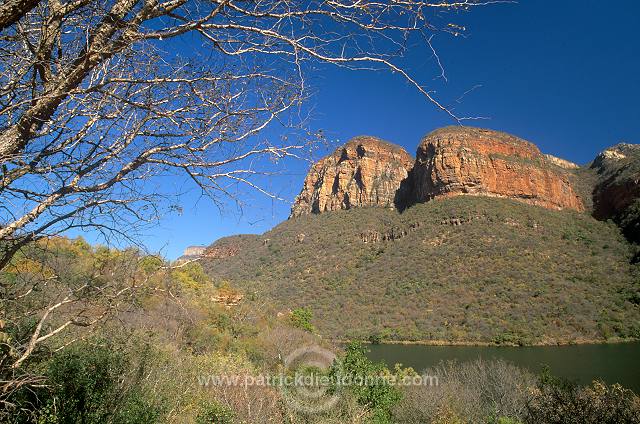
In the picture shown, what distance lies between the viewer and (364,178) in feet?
284

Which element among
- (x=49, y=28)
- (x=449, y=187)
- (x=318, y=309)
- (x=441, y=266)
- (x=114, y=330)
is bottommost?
(x=114, y=330)

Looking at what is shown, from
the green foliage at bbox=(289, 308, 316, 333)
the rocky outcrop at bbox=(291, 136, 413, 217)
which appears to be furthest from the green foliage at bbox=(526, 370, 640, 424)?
the rocky outcrop at bbox=(291, 136, 413, 217)

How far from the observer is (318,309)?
4862cm

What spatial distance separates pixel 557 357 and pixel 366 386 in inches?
945

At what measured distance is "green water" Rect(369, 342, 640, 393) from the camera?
85.2ft

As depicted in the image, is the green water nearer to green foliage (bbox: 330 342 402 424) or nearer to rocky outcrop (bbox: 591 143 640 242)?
green foliage (bbox: 330 342 402 424)

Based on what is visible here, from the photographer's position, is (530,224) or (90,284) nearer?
(90,284)

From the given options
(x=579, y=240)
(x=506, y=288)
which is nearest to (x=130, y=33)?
(x=506, y=288)

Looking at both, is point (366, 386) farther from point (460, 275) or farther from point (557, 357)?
point (460, 275)

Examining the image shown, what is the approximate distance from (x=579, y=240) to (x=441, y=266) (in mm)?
18623

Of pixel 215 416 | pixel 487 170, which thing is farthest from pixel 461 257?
pixel 215 416

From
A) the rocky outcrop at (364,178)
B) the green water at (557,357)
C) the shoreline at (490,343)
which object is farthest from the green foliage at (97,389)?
the rocky outcrop at (364,178)

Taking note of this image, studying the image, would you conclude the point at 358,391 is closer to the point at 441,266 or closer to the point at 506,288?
the point at 506,288

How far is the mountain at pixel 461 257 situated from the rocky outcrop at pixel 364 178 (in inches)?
23.4
